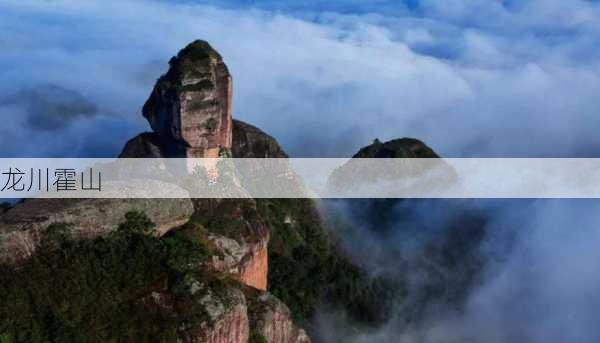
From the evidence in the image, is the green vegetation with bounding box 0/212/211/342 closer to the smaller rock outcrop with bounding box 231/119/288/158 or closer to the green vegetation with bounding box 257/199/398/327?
the green vegetation with bounding box 257/199/398/327

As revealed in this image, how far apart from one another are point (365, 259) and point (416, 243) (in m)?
7.39

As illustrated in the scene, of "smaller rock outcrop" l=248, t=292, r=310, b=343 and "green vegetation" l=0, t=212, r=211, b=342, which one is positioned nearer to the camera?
"green vegetation" l=0, t=212, r=211, b=342

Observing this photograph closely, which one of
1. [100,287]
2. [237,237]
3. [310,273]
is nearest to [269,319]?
[237,237]

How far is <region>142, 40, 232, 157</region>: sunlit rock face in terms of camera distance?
142ft

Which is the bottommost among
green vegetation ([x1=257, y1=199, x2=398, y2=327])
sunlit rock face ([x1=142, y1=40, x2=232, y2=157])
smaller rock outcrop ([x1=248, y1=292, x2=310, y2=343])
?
smaller rock outcrop ([x1=248, y1=292, x2=310, y2=343])

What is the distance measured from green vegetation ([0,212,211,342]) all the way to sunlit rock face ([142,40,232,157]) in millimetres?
12681

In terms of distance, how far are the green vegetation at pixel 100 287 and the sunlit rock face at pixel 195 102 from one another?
12.7 meters

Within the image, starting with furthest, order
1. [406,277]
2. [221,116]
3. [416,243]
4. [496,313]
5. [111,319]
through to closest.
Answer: [416,243] → [406,277] → [496,313] → [221,116] → [111,319]

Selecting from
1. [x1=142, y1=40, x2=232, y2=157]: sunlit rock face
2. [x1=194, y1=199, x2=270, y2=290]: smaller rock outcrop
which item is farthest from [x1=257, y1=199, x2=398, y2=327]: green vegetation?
[x1=194, y1=199, x2=270, y2=290]: smaller rock outcrop

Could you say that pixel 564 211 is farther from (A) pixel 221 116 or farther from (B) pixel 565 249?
(A) pixel 221 116

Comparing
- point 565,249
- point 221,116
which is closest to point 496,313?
point 565,249

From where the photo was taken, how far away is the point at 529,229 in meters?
69.9

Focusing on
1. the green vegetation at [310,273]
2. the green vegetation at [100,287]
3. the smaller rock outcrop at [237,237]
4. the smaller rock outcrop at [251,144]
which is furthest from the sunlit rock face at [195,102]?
the green vegetation at [100,287]

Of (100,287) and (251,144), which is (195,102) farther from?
(100,287)
